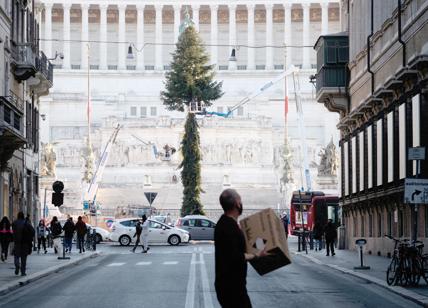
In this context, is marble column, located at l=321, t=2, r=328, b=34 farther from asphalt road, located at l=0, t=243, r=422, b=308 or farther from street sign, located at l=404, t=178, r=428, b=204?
street sign, located at l=404, t=178, r=428, b=204

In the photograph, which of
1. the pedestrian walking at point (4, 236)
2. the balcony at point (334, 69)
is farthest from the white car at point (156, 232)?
the pedestrian walking at point (4, 236)

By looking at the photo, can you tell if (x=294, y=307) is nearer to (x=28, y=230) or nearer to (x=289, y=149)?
(x=28, y=230)

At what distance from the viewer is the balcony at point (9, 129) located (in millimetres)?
43312

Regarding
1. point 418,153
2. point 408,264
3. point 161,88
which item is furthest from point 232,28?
point 408,264

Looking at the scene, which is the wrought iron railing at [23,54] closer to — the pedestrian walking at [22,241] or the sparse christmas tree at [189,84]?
the pedestrian walking at [22,241]

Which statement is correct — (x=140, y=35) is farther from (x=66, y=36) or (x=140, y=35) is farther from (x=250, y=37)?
(x=250, y=37)

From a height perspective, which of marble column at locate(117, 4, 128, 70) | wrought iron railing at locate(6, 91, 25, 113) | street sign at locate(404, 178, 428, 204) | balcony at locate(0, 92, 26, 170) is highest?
marble column at locate(117, 4, 128, 70)

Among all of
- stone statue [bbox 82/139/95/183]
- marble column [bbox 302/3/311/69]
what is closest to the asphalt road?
stone statue [bbox 82/139/95/183]

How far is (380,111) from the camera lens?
49.8m

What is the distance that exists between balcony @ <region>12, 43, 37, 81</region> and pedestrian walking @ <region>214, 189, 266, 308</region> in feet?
134

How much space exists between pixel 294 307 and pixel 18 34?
34250 millimetres

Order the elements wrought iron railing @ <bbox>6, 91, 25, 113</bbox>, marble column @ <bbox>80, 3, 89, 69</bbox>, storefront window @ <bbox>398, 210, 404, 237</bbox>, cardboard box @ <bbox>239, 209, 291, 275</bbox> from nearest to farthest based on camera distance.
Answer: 1. cardboard box @ <bbox>239, 209, 291, 275</bbox>
2. storefront window @ <bbox>398, 210, 404, 237</bbox>
3. wrought iron railing @ <bbox>6, 91, 25, 113</bbox>
4. marble column @ <bbox>80, 3, 89, 69</bbox>

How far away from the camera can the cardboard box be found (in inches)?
504

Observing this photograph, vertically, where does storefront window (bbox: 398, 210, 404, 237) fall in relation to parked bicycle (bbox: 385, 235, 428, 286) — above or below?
above
